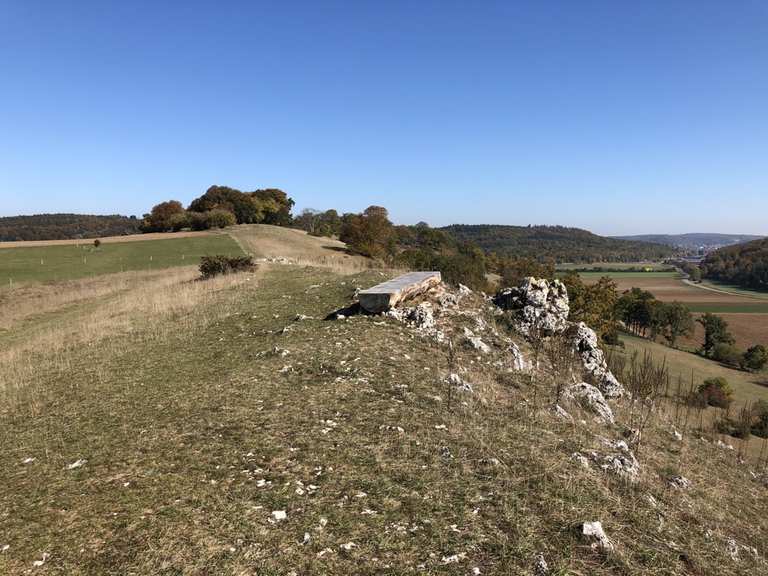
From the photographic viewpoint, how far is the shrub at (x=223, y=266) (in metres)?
28.1

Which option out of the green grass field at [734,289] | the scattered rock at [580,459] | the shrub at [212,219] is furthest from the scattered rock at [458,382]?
the green grass field at [734,289]

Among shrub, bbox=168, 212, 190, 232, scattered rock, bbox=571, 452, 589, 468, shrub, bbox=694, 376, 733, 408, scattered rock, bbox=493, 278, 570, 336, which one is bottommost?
shrub, bbox=694, 376, 733, 408

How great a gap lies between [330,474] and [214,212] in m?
71.8

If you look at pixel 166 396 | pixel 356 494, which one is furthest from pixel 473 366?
pixel 166 396

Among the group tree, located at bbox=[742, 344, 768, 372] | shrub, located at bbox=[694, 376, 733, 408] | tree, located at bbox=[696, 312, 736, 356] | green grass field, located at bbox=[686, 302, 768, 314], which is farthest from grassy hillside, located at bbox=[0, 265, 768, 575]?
green grass field, located at bbox=[686, 302, 768, 314]

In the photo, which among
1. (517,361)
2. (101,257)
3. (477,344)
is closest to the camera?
(517,361)

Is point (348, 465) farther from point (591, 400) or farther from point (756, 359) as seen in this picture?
point (756, 359)

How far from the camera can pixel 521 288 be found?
1888 cm

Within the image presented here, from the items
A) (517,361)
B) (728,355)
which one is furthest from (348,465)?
(728,355)

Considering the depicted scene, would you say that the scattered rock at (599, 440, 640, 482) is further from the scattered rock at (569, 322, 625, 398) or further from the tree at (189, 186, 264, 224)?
the tree at (189, 186, 264, 224)

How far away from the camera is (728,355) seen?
2761 inches

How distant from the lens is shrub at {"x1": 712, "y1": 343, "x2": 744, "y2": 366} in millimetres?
68625

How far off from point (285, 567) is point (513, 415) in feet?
18.6

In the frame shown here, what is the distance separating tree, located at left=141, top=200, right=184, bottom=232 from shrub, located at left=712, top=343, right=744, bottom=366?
313 feet
